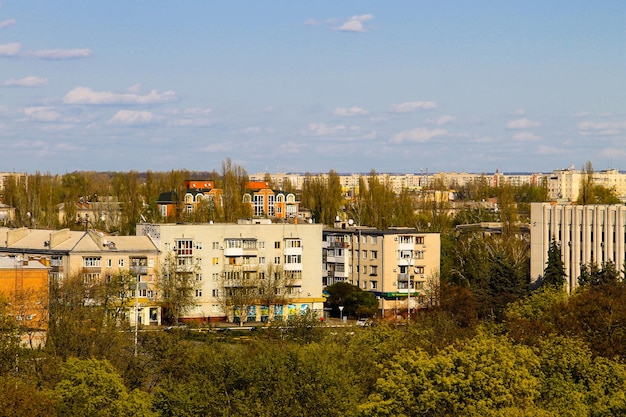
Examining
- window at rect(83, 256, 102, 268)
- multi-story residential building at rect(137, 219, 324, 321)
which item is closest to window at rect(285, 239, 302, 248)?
multi-story residential building at rect(137, 219, 324, 321)

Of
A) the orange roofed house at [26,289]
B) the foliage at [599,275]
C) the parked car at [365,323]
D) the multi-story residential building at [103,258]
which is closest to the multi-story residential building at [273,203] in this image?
the multi-story residential building at [103,258]

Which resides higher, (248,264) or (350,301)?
(248,264)

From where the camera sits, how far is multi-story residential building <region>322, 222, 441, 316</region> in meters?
50.0

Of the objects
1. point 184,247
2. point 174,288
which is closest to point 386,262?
point 184,247

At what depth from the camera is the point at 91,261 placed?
44656 millimetres

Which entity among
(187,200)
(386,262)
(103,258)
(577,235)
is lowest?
(386,262)

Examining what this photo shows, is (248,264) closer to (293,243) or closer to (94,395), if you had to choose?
(293,243)

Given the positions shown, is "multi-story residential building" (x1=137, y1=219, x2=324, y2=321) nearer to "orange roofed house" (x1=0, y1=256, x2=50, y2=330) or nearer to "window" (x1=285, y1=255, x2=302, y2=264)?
"window" (x1=285, y1=255, x2=302, y2=264)

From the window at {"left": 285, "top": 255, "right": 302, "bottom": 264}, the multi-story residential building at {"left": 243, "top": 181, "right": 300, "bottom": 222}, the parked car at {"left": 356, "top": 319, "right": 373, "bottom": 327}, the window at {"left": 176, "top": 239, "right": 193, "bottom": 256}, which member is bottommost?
the parked car at {"left": 356, "top": 319, "right": 373, "bottom": 327}

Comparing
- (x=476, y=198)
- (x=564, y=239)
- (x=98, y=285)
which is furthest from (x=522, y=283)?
(x=476, y=198)

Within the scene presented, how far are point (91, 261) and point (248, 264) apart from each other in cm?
654

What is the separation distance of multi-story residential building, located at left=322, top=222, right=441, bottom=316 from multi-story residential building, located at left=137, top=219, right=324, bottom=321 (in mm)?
2755

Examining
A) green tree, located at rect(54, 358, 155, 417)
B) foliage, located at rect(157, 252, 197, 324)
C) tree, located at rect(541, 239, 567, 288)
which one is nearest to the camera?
green tree, located at rect(54, 358, 155, 417)

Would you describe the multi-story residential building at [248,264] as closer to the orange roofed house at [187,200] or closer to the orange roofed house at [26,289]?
the orange roofed house at [26,289]
